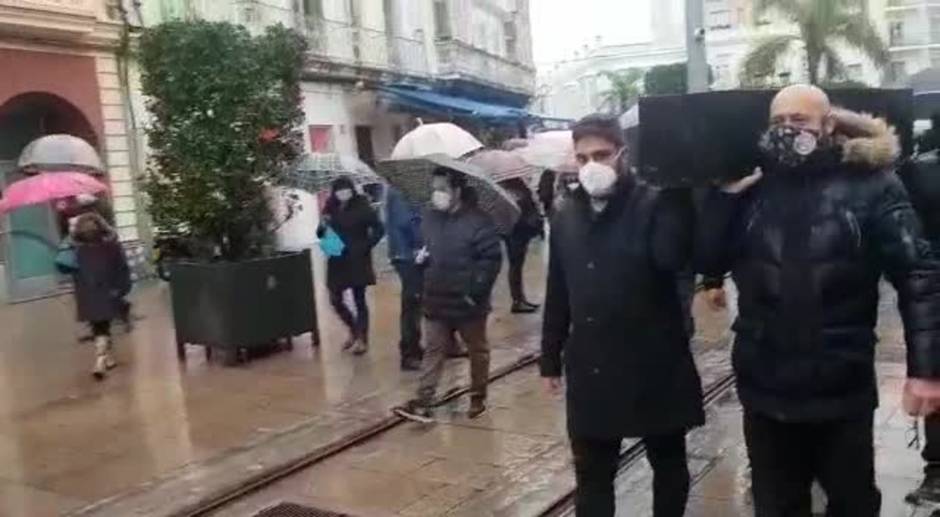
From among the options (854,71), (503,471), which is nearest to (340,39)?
(854,71)

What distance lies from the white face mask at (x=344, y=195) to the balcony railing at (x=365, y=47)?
11808 mm

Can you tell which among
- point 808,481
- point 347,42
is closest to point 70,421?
point 808,481

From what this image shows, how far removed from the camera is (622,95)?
41500 millimetres

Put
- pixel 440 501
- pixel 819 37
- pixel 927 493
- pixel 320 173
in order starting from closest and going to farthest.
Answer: pixel 927 493
pixel 440 501
pixel 320 173
pixel 819 37

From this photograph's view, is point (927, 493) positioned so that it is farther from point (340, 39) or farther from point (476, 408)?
point (340, 39)

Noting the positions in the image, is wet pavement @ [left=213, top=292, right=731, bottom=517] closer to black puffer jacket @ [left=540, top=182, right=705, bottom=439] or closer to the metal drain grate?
the metal drain grate

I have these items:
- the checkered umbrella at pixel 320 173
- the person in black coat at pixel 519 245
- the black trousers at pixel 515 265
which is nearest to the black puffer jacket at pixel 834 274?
the checkered umbrella at pixel 320 173

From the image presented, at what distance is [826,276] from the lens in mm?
2982

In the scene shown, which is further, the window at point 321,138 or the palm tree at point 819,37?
Answer: the palm tree at point 819,37

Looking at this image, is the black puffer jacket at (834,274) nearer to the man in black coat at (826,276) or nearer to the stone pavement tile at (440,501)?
the man in black coat at (826,276)

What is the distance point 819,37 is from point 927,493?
24.7m

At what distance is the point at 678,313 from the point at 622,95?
38782mm

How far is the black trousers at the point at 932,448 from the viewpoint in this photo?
4586 millimetres

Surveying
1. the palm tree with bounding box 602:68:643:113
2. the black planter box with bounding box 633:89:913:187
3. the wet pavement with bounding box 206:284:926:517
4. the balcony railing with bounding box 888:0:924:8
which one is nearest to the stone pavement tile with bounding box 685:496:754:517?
the wet pavement with bounding box 206:284:926:517
